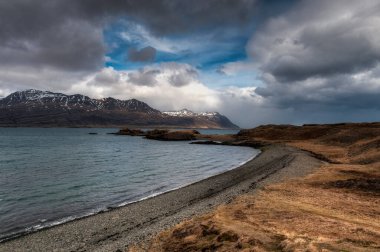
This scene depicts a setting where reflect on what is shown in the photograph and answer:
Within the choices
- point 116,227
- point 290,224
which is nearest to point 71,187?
point 116,227

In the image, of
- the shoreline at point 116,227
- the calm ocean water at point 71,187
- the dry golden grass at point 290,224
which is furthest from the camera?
the calm ocean water at point 71,187

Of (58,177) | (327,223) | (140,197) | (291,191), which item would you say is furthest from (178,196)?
(58,177)

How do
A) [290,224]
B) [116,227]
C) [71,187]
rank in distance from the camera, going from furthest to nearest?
1. [71,187]
2. [116,227]
3. [290,224]

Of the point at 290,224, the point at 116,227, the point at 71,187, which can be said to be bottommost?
the point at 71,187

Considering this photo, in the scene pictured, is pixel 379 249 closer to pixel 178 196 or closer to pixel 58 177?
pixel 178 196

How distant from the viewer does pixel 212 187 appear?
35844 mm

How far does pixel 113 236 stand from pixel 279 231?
10733 millimetres

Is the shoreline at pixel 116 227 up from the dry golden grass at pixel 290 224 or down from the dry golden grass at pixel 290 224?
down

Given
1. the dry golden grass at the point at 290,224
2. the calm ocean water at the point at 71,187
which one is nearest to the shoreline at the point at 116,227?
the calm ocean water at the point at 71,187

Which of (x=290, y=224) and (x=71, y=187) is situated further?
(x=71, y=187)

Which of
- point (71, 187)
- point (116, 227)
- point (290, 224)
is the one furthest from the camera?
point (71, 187)

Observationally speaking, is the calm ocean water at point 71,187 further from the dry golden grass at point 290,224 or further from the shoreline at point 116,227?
the dry golden grass at point 290,224

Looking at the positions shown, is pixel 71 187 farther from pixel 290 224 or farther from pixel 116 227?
pixel 290 224

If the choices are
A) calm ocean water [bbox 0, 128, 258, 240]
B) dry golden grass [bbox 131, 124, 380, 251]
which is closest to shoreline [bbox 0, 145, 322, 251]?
calm ocean water [bbox 0, 128, 258, 240]
